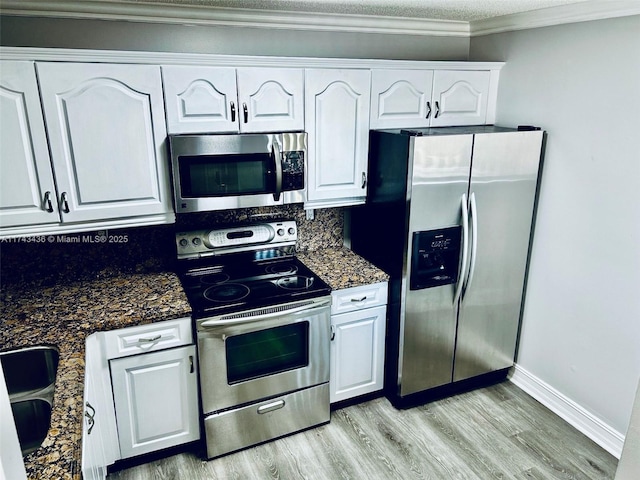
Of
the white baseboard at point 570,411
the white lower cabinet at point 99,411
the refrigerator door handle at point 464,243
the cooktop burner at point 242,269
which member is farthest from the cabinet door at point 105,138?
the white baseboard at point 570,411

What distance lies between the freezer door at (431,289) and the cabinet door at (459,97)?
0.43m

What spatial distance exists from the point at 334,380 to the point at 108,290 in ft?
4.39

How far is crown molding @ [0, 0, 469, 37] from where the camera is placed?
7.31ft

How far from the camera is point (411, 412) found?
2850 mm

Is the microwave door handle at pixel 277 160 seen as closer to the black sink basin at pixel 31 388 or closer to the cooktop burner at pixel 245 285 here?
the cooktop burner at pixel 245 285

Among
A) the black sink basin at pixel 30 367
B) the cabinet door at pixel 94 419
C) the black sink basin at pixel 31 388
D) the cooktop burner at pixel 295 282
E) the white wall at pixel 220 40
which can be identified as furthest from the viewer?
the cooktop burner at pixel 295 282

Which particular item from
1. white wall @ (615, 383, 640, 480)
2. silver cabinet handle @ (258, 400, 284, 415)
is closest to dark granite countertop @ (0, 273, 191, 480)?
silver cabinet handle @ (258, 400, 284, 415)

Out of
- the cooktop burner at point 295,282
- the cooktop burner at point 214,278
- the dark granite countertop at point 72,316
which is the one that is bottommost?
the dark granite countertop at point 72,316

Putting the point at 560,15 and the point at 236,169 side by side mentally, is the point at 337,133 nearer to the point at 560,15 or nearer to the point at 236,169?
the point at 236,169

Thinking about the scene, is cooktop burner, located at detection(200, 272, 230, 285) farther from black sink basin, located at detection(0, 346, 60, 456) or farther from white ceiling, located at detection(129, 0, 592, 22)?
white ceiling, located at detection(129, 0, 592, 22)

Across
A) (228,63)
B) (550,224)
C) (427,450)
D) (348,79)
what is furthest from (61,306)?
(550,224)

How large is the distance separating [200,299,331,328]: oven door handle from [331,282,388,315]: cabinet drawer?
Answer: 0.12 metres

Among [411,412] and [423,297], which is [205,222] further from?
[411,412]

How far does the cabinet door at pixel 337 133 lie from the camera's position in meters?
2.51
